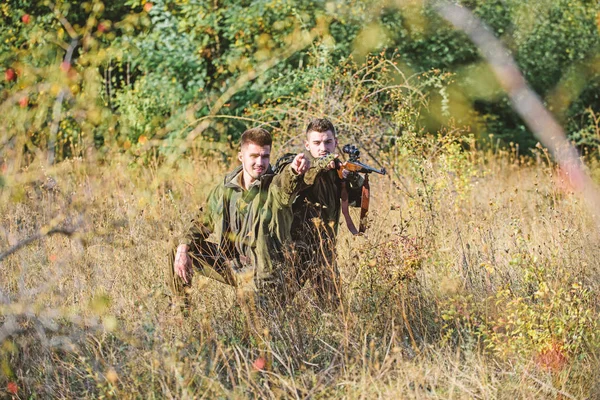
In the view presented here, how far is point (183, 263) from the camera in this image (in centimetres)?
383

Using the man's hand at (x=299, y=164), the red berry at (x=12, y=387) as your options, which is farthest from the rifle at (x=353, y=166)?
the red berry at (x=12, y=387)

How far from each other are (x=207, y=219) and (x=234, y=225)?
0.58ft

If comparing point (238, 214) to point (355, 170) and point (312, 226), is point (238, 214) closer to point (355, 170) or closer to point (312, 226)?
point (312, 226)

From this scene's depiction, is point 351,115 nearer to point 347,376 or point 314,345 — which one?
point 314,345

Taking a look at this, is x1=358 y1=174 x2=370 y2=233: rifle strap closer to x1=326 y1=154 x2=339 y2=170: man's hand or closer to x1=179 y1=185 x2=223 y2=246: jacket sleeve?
x1=326 y1=154 x2=339 y2=170: man's hand

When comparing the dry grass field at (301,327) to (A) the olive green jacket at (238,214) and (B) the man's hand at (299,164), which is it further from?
(B) the man's hand at (299,164)

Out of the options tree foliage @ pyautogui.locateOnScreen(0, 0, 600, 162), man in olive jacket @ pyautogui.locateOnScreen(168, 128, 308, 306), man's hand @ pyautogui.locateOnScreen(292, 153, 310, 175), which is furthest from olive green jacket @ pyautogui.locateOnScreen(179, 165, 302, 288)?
tree foliage @ pyautogui.locateOnScreen(0, 0, 600, 162)

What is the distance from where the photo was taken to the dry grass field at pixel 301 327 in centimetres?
283

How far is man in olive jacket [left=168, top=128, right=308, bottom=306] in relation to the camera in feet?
12.2

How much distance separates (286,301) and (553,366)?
1.29m

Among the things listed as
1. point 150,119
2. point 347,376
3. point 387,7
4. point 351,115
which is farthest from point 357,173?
point 387,7

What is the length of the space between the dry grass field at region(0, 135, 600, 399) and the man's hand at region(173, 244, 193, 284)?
148 millimetres

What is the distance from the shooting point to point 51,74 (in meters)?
2.52

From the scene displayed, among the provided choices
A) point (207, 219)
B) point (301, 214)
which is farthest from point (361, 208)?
point (207, 219)
